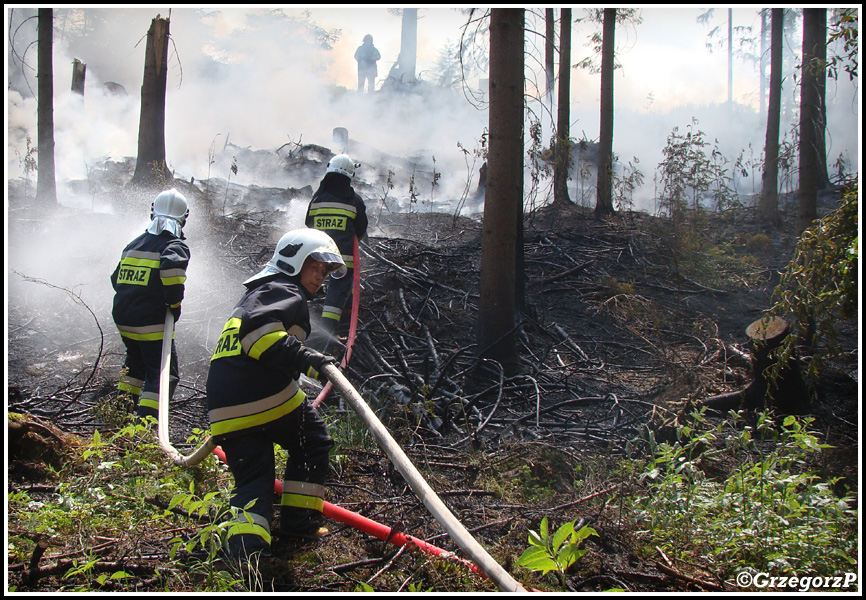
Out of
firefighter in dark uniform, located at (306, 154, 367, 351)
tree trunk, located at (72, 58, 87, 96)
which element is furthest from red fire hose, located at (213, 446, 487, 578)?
tree trunk, located at (72, 58, 87, 96)

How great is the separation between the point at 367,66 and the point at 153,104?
12.8 m

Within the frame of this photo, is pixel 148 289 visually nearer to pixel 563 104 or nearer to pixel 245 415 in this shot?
pixel 245 415

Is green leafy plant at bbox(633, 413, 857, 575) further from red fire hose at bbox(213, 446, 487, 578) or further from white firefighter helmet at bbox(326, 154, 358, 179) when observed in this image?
white firefighter helmet at bbox(326, 154, 358, 179)

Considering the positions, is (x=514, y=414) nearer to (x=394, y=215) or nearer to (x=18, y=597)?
(x=18, y=597)

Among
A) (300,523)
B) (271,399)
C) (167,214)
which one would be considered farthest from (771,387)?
(167,214)

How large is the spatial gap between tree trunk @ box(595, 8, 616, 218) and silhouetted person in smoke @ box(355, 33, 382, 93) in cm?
1065

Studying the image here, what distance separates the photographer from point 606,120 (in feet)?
40.6

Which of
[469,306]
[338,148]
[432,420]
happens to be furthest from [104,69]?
[432,420]

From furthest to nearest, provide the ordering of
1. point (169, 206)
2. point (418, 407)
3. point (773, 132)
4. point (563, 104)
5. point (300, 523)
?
point (773, 132)
point (563, 104)
point (169, 206)
point (418, 407)
point (300, 523)

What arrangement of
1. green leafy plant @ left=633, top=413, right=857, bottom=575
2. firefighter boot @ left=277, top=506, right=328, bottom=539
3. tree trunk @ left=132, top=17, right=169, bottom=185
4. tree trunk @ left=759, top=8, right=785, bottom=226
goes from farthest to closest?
tree trunk @ left=759, top=8, right=785, bottom=226, tree trunk @ left=132, top=17, right=169, bottom=185, firefighter boot @ left=277, top=506, right=328, bottom=539, green leafy plant @ left=633, top=413, right=857, bottom=575

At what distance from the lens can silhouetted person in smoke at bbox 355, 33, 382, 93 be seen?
2078cm

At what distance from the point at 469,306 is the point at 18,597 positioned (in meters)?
5.60

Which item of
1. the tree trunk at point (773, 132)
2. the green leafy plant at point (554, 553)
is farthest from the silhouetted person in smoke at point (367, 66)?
the green leafy plant at point (554, 553)

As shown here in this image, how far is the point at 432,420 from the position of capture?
4531 millimetres
